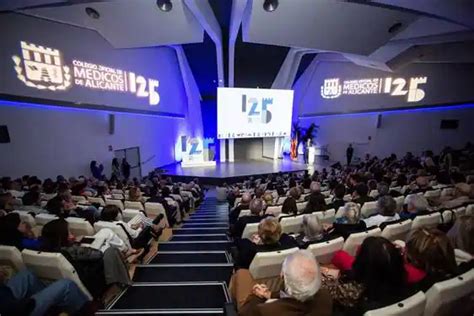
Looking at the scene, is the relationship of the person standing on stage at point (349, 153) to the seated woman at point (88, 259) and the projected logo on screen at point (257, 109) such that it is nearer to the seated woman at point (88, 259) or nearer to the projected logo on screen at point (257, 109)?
the projected logo on screen at point (257, 109)

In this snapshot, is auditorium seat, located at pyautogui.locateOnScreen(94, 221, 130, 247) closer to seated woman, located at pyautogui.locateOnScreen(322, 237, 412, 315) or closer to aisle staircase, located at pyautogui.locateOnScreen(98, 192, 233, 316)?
aisle staircase, located at pyautogui.locateOnScreen(98, 192, 233, 316)

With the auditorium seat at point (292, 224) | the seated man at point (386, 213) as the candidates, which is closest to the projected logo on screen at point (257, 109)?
the auditorium seat at point (292, 224)

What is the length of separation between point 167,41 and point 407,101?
11.7 meters

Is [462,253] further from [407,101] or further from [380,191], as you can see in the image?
[407,101]

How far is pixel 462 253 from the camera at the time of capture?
7.00 feet

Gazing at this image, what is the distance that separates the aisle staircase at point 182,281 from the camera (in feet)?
8.23

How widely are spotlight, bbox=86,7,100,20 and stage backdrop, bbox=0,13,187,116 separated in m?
0.69

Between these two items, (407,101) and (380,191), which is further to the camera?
(407,101)

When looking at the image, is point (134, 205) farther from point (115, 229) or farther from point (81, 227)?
point (115, 229)

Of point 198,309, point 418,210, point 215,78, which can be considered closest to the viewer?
point 198,309

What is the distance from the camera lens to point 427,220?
9.93 feet

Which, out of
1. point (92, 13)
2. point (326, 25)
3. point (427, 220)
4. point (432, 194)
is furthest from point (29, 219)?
point (326, 25)

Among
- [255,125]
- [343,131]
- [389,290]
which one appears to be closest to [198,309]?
[389,290]

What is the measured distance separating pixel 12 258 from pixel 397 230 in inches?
142
